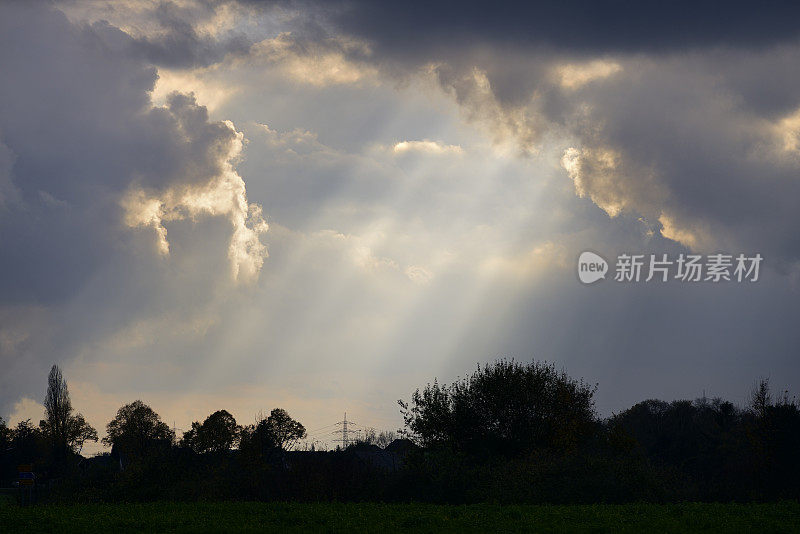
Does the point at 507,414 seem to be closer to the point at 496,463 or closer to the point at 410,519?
the point at 496,463

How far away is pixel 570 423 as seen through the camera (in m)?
52.8

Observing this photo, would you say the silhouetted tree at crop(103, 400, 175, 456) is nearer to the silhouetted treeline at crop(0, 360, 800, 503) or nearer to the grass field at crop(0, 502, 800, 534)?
the silhouetted treeline at crop(0, 360, 800, 503)

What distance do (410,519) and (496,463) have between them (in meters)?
21.8

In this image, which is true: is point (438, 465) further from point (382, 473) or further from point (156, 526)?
point (156, 526)

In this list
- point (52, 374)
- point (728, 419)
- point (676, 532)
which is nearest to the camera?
point (676, 532)

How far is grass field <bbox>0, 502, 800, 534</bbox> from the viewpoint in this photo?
23.4 m

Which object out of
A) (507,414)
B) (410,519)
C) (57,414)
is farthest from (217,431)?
(410,519)

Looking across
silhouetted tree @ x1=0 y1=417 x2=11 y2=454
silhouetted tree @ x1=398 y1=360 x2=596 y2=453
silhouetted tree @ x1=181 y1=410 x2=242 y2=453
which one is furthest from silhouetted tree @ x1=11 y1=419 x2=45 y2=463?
silhouetted tree @ x1=398 y1=360 x2=596 y2=453

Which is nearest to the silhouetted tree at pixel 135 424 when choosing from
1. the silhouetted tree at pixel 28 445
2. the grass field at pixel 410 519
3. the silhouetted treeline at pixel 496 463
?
the silhouetted tree at pixel 28 445

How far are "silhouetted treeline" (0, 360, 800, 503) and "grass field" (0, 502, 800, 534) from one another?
745 cm

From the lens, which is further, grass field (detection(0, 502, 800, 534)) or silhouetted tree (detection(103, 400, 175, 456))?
silhouetted tree (detection(103, 400, 175, 456))

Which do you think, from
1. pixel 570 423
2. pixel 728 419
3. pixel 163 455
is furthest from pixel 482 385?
pixel 728 419

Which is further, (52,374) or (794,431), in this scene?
(52,374)

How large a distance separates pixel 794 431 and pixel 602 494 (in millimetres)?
22455
